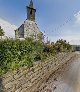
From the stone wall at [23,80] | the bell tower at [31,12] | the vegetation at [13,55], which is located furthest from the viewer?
the bell tower at [31,12]

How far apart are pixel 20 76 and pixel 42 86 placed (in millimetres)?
2105

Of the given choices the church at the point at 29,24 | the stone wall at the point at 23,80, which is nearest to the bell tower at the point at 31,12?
the church at the point at 29,24

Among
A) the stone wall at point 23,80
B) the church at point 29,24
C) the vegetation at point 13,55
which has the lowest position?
the stone wall at point 23,80

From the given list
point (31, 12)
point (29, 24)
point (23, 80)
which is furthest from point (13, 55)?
point (31, 12)

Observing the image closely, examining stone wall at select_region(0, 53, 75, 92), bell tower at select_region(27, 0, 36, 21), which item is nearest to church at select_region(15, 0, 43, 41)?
bell tower at select_region(27, 0, 36, 21)

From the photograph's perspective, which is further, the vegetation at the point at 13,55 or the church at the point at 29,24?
the church at the point at 29,24

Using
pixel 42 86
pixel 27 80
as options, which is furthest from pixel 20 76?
pixel 42 86

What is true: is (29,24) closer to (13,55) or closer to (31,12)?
(31,12)

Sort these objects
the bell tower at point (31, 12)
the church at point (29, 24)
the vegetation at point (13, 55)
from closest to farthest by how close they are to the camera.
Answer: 1. the vegetation at point (13, 55)
2. the church at point (29, 24)
3. the bell tower at point (31, 12)

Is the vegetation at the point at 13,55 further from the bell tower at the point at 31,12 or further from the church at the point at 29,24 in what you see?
the bell tower at the point at 31,12

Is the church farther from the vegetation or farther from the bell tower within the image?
the vegetation

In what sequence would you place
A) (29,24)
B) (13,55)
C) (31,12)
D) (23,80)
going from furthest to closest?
(31,12)
(29,24)
(23,80)
(13,55)

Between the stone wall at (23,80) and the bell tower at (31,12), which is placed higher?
the bell tower at (31,12)

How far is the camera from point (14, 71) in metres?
5.27
